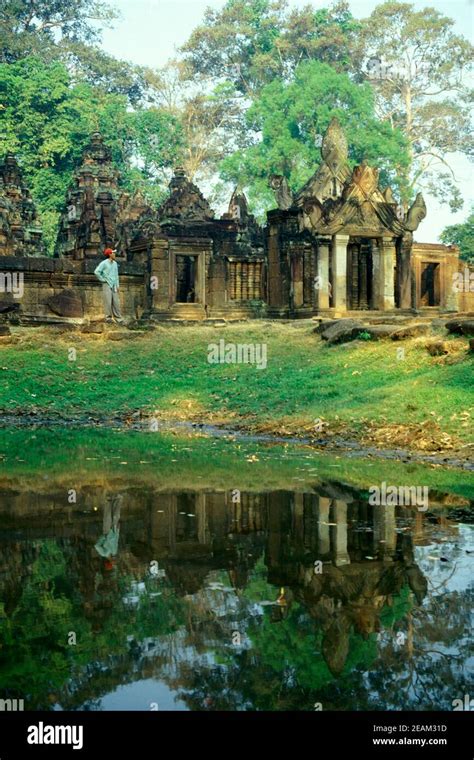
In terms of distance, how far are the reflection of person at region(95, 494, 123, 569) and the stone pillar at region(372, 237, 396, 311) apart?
64.2ft

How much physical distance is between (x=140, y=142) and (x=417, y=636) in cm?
5026

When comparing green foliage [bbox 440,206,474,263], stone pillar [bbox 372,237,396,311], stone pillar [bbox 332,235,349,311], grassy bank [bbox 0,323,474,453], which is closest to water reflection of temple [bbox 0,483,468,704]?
grassy bank [bbox 0,323,474,453]

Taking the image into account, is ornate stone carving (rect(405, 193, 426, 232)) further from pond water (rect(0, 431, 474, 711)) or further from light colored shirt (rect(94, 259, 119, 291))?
pond water (rect(0, 431, 474, 711))

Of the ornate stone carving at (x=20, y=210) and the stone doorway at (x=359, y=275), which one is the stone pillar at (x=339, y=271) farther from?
the ornate stone carving at (x=20, y=210)

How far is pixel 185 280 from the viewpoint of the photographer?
29797mm

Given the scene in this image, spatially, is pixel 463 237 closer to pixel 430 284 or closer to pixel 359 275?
pixel 430 284

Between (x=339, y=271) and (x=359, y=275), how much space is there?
1.80 metres

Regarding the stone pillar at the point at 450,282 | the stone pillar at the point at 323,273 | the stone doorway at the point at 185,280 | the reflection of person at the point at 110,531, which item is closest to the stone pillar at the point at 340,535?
the reflection of person at the point at 110,531

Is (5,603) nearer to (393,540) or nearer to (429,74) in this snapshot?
(393,540)

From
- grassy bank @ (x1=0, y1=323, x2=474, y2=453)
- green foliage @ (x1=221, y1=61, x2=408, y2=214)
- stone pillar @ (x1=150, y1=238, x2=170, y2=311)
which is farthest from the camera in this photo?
green foliage @ (x1=221, y1=61, x2=408, y2=214)

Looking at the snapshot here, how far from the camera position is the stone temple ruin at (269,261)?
80.0ft

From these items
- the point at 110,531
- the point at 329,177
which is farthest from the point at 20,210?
the point at 110,531

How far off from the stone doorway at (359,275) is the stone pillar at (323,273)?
1.51 metres

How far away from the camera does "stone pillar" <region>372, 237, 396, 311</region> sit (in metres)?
27.5
